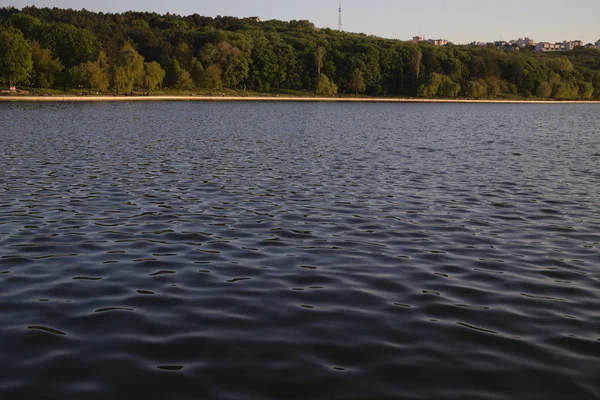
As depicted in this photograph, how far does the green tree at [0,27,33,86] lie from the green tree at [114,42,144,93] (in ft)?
57.3

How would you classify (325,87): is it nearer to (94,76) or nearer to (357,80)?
(357,80)

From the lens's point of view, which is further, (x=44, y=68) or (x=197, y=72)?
(x=197, y=72)

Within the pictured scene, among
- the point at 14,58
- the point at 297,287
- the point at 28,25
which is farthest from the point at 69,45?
the point at 297,287

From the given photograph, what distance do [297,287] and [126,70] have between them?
13121cm

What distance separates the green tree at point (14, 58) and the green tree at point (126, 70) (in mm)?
17451

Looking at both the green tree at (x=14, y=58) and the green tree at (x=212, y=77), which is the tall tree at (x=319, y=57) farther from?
the green tree at (x=14, y=58)

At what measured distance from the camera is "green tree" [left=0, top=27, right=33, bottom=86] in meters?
118

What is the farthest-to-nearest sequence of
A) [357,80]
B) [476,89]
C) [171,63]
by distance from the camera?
[476,89] < [357,80] < [171,63]

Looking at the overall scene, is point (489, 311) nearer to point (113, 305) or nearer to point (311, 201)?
point (113, 305)

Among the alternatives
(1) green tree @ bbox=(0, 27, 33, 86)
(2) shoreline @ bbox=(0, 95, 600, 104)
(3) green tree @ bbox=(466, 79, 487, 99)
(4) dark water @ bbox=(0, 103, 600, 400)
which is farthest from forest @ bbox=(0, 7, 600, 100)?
(4) dark water @ bbox=(0, 103, 600, 400)

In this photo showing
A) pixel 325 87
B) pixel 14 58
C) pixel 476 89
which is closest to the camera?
pixel 14 58

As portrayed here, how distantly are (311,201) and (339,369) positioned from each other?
1167cm

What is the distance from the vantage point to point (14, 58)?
119 metres

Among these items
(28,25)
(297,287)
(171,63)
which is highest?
(28,25)
